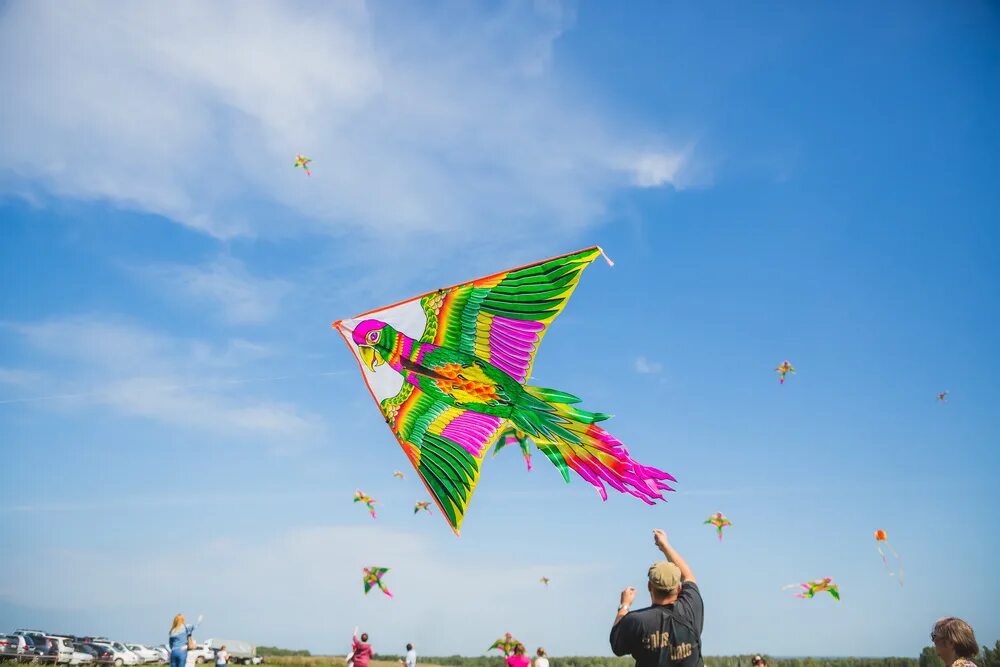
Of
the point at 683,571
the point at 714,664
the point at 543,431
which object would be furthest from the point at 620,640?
the point at 714,664

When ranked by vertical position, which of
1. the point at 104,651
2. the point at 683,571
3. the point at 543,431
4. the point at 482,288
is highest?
the point at 482,288

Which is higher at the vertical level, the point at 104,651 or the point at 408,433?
Result: the point at 408,433

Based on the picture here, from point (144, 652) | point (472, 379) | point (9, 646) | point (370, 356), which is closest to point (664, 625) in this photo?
point (472, 379)

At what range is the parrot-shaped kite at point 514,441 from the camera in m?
9.44

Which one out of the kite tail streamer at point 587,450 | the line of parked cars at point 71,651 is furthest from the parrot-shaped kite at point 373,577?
the kite tail streamer at point 587,450

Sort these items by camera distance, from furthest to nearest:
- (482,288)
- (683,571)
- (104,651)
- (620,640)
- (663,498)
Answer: (104,651) < (482,288) < (663,498) < (683,571) < (620,640)

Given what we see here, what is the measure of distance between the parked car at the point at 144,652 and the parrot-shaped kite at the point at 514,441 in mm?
29586

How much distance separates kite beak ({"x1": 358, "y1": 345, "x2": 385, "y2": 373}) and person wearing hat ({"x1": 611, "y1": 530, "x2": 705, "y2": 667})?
6438 millimetres

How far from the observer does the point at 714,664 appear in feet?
84.9

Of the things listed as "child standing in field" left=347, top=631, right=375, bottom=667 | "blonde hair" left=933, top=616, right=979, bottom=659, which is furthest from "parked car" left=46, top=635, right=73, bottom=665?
"blonde hair" left=933, top=616, right=979, bottom=659

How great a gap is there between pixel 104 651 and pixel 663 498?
27.7 metres

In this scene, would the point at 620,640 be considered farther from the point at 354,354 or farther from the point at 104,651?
the point at 104,651

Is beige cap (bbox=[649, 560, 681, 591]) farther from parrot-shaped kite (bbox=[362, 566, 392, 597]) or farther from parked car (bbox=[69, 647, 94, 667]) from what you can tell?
parked car (bbox=[69, 647, 94, 667])

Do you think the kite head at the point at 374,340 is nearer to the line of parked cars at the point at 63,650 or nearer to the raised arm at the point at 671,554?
the raised arm at the point at 671,554
